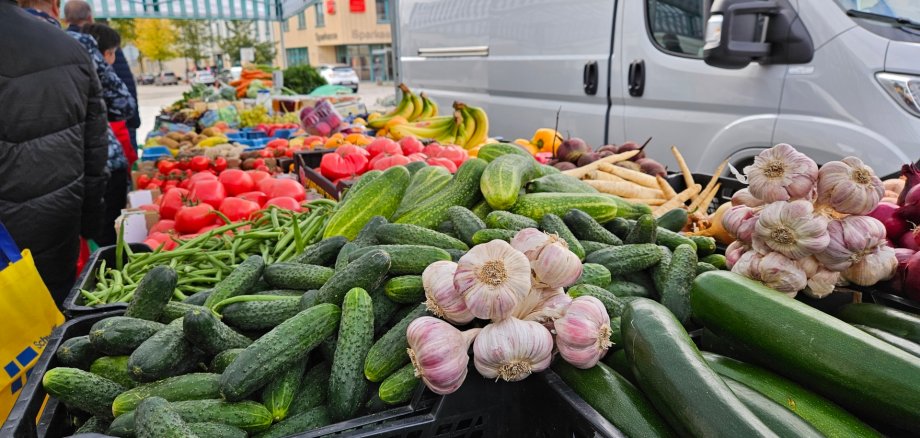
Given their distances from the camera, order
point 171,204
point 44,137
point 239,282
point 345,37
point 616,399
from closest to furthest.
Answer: point 616,399 → point 239,282 → point 44,137 → point 171,204 → point 345,37

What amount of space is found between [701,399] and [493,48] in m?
6.41

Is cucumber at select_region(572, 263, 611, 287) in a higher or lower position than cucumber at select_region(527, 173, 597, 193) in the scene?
lower

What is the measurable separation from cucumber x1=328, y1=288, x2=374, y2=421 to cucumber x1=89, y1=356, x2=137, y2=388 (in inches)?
23.2

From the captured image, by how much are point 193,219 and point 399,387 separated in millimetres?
2419

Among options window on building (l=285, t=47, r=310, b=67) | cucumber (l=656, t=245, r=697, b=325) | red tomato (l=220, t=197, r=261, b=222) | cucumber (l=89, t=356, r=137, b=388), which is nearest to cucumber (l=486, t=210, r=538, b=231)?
cucumber (l=656, t=245, r=697, b=325)

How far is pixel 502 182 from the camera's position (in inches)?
86.0

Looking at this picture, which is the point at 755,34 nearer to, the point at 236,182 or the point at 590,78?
the point at 590,78

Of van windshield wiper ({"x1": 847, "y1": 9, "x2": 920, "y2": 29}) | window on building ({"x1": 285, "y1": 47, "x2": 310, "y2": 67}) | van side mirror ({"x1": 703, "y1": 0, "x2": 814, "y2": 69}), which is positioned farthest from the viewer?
window on building ({"x1": 285, "y1": 47, "x2": 310, "y2": 67})

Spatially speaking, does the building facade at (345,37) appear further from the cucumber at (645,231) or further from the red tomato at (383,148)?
the cucumber at (645,231)

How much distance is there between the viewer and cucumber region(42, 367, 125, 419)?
1386mm

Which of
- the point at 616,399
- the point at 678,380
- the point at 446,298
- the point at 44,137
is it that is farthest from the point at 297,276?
the point at 44,137

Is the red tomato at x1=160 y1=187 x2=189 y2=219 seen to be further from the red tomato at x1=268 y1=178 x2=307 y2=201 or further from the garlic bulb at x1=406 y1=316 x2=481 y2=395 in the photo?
the garlic bulb at x1=406 y1=316 x2=481 y2=395

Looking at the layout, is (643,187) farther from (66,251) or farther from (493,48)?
(493,48)

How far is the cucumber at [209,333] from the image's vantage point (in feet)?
4.68
